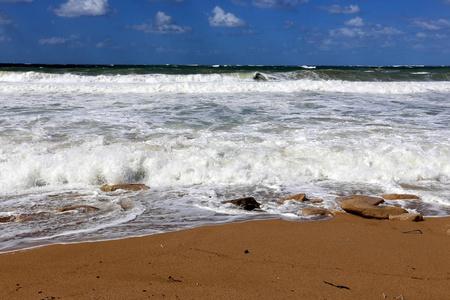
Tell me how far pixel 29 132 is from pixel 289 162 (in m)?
5.43

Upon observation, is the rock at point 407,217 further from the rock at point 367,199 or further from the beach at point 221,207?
the rock at point 367,199

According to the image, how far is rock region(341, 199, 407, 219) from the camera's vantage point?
390 centimetres

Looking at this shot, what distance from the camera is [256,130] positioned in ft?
27.5

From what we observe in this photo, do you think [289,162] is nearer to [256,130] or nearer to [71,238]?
[256,130]

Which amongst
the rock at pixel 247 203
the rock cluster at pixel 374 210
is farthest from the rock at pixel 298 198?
the rock cluster at pixel 374 210

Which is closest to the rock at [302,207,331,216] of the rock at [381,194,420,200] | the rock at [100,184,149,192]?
the rock at [381,194,420,200]

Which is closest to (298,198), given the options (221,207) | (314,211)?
(314,211)

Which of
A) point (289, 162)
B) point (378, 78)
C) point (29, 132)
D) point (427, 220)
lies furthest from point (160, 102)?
point (378, 78)

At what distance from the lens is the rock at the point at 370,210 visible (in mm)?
3902

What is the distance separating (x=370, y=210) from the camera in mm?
3930

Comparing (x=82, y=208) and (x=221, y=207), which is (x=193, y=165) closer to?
(x=221, y=207)

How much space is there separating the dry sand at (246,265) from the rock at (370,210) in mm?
278

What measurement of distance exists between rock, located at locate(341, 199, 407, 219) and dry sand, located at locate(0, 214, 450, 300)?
0.28 m

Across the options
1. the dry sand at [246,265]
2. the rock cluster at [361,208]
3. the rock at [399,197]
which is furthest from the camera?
the rock at [399,197]
